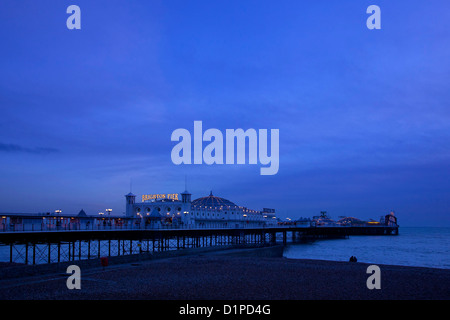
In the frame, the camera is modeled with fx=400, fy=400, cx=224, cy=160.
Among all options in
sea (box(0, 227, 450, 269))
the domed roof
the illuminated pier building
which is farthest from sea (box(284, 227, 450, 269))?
the domed roof

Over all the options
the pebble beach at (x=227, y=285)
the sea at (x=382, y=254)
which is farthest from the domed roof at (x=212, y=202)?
the pebble beach at (x=227, y=285)

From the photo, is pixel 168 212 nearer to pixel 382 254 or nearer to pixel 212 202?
pixel 382 254

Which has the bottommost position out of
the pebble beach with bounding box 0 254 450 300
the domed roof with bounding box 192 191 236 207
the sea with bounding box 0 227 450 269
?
the sea with bounding box 0 227 450 269

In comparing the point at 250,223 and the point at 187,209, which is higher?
the point at 187,209

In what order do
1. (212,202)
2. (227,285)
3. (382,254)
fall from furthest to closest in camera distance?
(212,202)
(382,254)
(227,285)

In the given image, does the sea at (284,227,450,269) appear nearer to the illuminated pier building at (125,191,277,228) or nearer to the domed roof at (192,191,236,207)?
the illuminated pier building at (125,191,277,228)

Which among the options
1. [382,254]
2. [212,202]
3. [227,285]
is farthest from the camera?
[212,202]

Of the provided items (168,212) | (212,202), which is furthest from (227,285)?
(212,202)

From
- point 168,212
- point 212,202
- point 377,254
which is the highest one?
point 168,212
